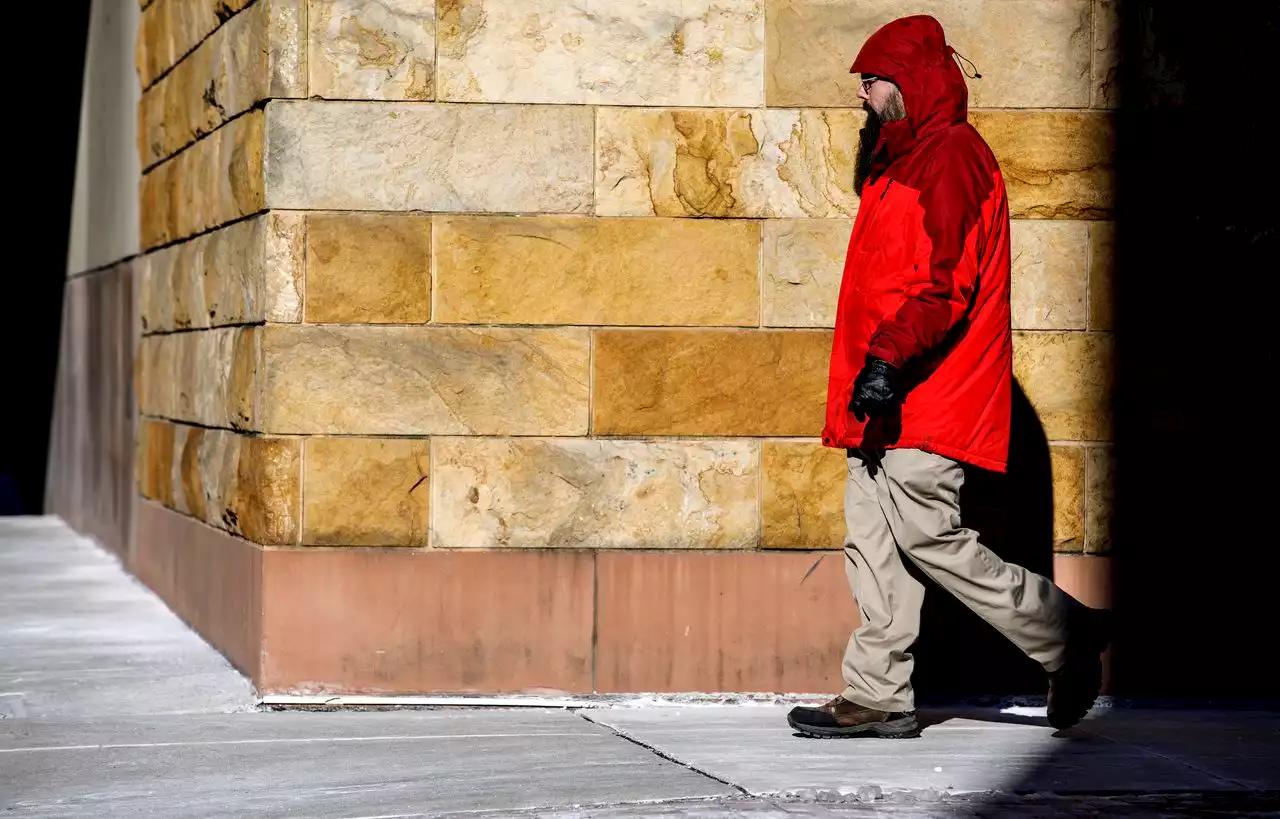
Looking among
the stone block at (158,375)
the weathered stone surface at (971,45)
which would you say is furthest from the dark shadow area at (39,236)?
the weathered stone surface at (971,45)

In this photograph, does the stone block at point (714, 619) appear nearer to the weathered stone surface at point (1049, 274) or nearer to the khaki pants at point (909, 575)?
the khaki pants at point (909, 575)

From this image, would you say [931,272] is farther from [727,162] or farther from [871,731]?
[871,731]

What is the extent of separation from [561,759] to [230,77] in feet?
8.87

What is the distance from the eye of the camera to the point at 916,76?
5.61 meters

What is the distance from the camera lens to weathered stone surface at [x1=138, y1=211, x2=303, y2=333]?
620cm

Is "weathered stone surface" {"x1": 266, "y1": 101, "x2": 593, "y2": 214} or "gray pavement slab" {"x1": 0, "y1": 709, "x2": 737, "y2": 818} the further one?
"weathered stone surface" {"x1": 266, "y1": 101, "x2": 593, "y2": 214}

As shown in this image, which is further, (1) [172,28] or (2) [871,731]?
(1) [172,28]

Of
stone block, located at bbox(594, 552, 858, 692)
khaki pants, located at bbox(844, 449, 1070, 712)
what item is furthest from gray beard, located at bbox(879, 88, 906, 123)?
stone block, located at bbox(594, 552, 858, 692)

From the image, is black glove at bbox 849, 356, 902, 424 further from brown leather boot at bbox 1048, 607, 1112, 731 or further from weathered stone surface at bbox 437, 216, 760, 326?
weathered stone surface at bbox 437, 216, 760, 326

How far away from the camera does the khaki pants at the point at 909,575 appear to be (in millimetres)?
5473

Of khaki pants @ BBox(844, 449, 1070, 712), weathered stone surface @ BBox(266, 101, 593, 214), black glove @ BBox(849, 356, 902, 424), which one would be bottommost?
khaki pants @ BBox(844, 449, 1070, 712)

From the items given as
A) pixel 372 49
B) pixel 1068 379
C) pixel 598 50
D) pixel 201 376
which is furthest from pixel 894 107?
pixel 201 376

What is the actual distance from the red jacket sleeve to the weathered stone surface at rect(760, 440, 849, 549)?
92 centimetres

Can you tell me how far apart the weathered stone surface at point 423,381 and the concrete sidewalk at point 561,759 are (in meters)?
0.86
